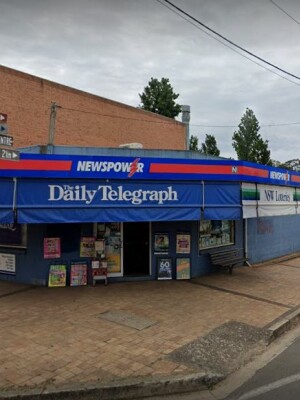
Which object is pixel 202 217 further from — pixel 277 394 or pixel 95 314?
pixel 277 394

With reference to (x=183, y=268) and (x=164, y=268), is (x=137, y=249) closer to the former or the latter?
(x=164, y=268)

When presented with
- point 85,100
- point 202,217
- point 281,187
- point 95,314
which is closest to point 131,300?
point 95,314

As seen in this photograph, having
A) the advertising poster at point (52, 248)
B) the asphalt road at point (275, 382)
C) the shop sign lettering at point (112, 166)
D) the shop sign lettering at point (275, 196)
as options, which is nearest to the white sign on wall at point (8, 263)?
the advertising poster at point (52, 248)

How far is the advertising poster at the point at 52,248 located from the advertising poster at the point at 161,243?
258 centimetres

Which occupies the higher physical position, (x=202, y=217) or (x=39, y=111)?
(x=39, y=111)

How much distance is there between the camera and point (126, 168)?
959 centimetres

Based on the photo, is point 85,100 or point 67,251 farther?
point 85,100

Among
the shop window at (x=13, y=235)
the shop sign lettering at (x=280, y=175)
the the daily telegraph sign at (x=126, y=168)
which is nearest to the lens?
the the daily telegraph sign at (x=126, y=168)

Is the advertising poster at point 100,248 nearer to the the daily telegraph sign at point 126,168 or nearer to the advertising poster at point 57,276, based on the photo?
the advertising poster at point 57,276

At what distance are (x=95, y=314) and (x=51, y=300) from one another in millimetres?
1451

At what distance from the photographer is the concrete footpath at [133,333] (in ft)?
16.6

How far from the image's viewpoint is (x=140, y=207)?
9.60 m

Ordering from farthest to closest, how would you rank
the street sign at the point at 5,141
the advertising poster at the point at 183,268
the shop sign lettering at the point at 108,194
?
the advertising poster at the point at 183,268, the shop sign lettering at the point at 108,194, the street sign at the point at 5,141

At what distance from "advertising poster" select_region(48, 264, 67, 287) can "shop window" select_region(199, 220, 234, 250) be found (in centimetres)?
400
